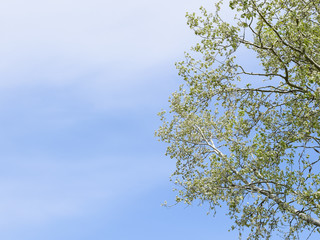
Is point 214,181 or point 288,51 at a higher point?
point 288,51

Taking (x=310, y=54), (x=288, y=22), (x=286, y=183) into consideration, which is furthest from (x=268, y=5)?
(x=286, y=183)

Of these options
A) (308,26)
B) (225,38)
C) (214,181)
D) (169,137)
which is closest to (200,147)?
(169,137)

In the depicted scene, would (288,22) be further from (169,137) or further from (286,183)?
(169,137)

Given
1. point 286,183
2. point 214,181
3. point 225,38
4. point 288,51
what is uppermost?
point 225,38

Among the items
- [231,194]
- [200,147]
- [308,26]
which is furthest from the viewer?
[200,147]

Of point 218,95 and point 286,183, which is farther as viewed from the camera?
point 218,95

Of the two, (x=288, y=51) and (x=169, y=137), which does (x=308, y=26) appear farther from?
(x=169, y=137)

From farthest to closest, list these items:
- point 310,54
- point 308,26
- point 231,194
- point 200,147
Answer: point 200,147 → point 231,194 → point 310,54 → point 308,26

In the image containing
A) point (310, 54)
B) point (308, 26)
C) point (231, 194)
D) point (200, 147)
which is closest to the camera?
point (308, 26)

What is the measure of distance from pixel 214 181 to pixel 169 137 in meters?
6.00

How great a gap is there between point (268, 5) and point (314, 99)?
12.9 feet

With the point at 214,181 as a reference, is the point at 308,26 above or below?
above

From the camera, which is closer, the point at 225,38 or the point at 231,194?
the point at 225,38

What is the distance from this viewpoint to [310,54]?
19.2 metres
